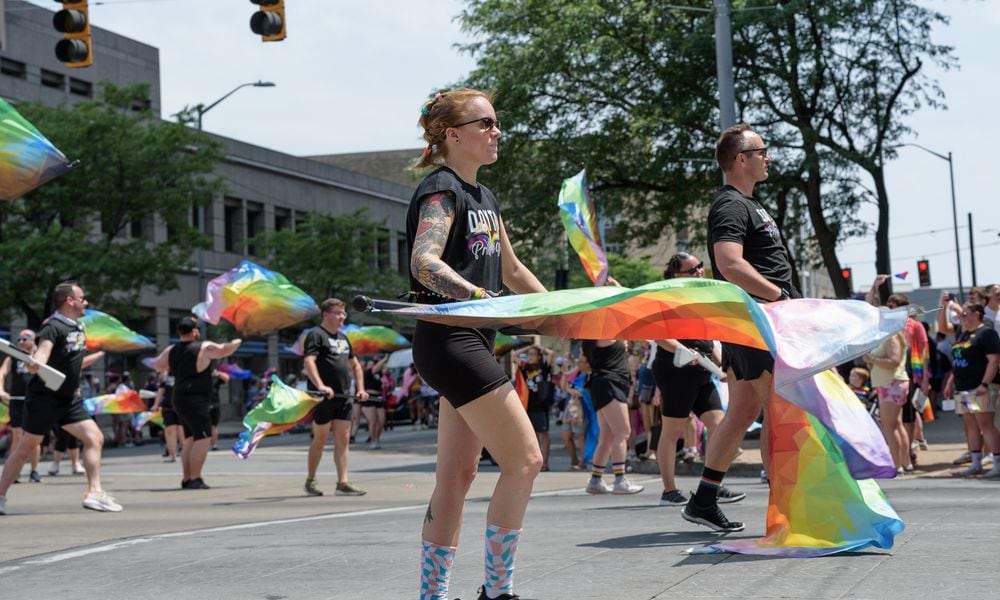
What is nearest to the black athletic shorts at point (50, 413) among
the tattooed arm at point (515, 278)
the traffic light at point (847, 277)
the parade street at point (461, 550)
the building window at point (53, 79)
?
the parade street at point (461, 550)

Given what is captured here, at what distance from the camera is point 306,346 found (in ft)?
43.7

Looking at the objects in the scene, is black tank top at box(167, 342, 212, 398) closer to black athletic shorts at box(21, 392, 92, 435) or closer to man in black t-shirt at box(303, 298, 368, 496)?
man in black t-shirt at box(303, 298, 368, 496)

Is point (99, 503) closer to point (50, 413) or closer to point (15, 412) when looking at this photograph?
point (50, 413)

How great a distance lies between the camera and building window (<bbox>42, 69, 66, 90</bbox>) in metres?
44.3

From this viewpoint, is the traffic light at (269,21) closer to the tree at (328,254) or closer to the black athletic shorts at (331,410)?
the black athletic shorts at (331,410)

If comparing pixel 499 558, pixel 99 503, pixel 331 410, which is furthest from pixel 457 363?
pixel 331 410

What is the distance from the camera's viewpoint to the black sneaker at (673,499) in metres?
10.2

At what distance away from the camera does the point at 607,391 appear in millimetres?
11852

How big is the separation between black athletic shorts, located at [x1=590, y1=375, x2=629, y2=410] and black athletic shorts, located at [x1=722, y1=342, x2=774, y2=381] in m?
4.68

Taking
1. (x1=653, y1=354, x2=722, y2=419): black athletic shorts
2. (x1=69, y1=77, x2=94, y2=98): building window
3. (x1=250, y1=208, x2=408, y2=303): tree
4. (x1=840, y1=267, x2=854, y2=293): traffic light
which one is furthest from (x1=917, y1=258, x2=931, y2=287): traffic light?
(x1=653, y1=354, x2=722, y2=419): black athletic shorts

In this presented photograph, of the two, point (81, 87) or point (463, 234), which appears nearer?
point (463, 234)

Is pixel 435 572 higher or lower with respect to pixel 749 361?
lower

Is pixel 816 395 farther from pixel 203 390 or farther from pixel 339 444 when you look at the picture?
pixel 203 390

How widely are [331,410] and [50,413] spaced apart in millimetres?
2563
